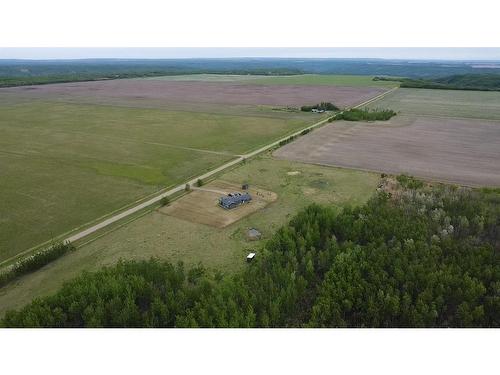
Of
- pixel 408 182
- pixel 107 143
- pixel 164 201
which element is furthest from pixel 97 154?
pixel 408 182

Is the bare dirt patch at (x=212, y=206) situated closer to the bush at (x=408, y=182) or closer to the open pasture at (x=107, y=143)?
the open pasture at (x=107, y=143)

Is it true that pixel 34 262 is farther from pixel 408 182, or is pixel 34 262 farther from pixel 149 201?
pixel 408 182

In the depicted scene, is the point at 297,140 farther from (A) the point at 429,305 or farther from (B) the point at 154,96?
(B) the point at 154,96

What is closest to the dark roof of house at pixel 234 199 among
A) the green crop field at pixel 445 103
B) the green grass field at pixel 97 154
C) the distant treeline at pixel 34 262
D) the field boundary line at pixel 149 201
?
the field boundary line at pixel 149 201

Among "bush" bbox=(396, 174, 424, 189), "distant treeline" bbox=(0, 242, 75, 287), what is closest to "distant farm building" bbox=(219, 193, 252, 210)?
"distant treeline" bbox=(0, 242, 75, 287)

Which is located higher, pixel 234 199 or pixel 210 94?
pixel 210 94
